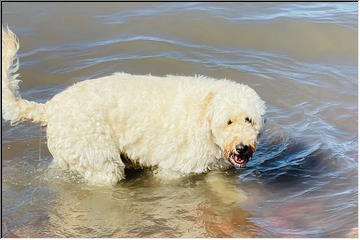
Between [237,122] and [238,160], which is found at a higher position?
[237,122]

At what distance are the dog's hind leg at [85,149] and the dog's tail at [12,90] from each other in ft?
0.96

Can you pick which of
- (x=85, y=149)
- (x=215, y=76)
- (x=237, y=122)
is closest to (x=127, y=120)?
(x=85, y=149)

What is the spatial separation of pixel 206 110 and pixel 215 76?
12.5 ft

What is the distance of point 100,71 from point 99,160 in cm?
383

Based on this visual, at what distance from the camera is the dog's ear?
6094 millimetres

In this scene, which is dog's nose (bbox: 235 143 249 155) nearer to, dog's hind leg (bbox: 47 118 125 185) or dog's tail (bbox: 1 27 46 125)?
dog's hind leg (bbox: 47 118 125 185)

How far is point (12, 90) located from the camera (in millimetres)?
6438

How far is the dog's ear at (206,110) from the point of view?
20.0 ft

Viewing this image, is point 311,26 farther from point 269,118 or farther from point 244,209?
point 244,209

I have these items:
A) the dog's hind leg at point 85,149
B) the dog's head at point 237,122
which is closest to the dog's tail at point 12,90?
the dog's hind leg at point 85,149

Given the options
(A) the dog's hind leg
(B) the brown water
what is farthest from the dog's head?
(A) the dog's hind leg

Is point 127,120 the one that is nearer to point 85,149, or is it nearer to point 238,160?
point 85,149

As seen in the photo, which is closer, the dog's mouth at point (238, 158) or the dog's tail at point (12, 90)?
the dog's mouth at point (238, 158)

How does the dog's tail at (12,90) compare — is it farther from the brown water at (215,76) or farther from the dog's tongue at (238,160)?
the dog's tongue at (238,160)
